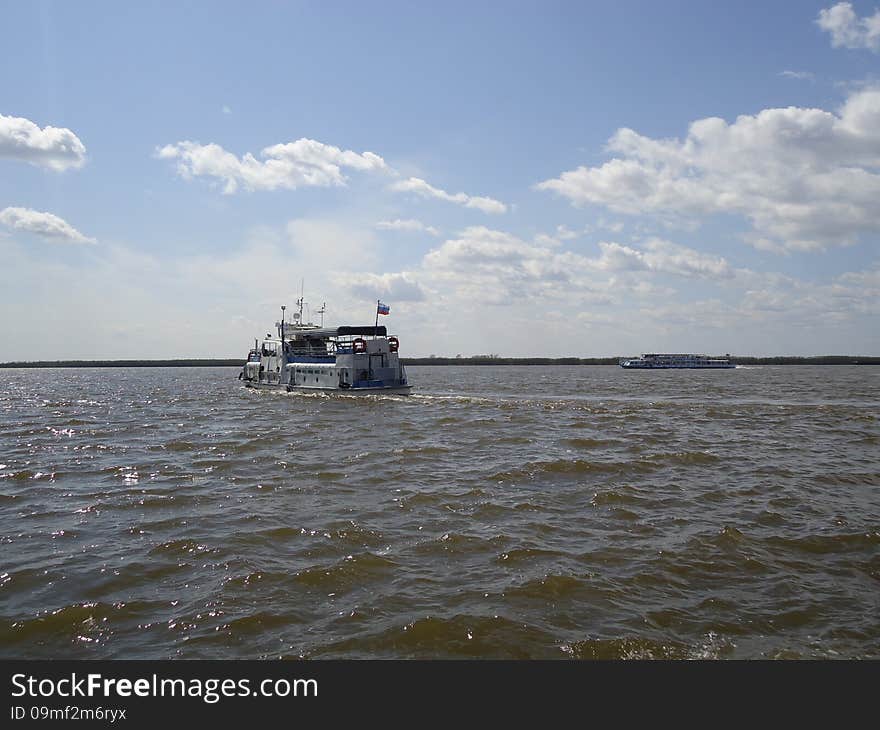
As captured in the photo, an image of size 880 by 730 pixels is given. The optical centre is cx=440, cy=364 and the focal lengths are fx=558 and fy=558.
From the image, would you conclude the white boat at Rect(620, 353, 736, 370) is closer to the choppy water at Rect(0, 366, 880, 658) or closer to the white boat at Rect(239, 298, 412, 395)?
the white boat at Rect(239, 298, 412, 395)

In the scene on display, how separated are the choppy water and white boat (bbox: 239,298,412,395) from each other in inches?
1082

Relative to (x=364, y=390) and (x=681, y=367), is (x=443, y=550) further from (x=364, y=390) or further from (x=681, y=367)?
(x=681, y=367)

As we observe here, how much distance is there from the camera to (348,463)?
63.7 feet

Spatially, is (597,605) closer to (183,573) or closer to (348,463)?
(183,573)

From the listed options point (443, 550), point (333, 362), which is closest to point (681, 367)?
point (333, 362)

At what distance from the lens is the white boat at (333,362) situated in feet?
166

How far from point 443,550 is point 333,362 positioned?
142 ft

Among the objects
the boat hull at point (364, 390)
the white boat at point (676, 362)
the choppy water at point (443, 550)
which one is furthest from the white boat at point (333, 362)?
the white boat at point (676, 362)

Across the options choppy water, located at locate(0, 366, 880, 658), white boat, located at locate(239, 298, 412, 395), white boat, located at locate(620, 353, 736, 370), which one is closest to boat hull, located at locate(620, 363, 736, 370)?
white boat, located at locate(620, 353, 736, 370)

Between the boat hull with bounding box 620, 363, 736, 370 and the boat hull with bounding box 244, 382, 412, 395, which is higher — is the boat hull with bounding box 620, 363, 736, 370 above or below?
above

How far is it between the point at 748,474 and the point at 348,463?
12832 mm

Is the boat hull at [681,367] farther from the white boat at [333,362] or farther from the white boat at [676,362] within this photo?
the white boat at [333,362]

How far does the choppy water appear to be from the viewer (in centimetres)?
709
